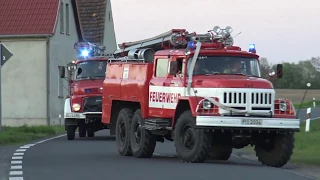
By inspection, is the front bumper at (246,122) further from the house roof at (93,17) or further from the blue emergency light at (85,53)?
the house roof at (93,17)

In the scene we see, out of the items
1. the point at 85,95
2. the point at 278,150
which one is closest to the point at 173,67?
the point at 278,150

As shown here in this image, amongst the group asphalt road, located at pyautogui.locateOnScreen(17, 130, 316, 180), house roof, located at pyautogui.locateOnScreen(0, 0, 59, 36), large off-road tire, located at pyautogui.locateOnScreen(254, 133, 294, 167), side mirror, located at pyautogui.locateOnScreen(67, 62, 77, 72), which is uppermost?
house roof, located at pyautogui.locateOnScreen(0, 0, 59, 36)

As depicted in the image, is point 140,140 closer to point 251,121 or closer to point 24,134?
point 251,121

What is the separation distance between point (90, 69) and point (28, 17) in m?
18.5

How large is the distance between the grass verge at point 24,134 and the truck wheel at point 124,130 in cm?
622

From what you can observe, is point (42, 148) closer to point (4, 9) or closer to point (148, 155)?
point (148, 155)

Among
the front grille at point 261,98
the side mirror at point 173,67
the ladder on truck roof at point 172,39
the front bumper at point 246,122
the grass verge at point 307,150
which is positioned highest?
the ladder on truck roof at point 172,39

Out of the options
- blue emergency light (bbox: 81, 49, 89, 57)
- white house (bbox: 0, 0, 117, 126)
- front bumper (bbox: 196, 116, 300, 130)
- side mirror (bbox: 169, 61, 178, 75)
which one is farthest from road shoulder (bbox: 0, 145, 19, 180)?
white house (bbox: 0, 0, 117, 126)

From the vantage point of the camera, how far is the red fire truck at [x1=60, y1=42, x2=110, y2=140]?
2953 centimetres

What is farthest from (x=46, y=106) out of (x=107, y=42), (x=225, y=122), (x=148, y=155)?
(x=225, y=122)

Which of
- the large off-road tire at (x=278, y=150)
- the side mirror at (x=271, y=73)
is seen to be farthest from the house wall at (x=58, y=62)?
the large off-road tire at (x=278, y=150)

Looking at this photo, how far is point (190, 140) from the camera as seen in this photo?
1820 centimetres

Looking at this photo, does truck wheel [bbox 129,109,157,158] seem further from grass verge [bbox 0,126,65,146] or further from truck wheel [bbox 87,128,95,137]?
truck wheel [bbox 87,128,95,137]

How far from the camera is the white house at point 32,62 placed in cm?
4778
